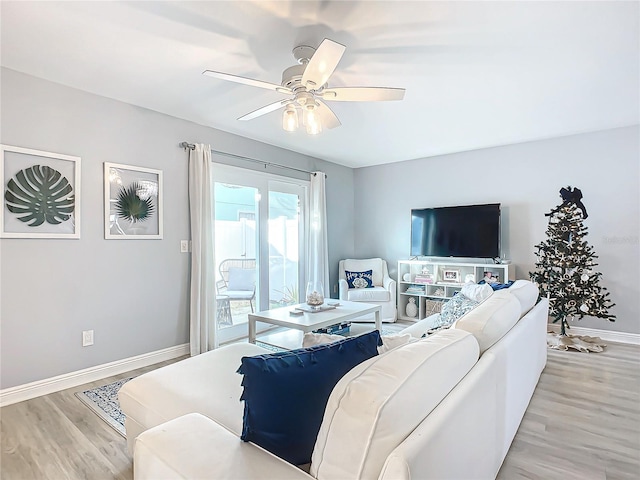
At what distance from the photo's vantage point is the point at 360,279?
5.33m

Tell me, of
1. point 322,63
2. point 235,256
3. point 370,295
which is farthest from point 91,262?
point 370,295

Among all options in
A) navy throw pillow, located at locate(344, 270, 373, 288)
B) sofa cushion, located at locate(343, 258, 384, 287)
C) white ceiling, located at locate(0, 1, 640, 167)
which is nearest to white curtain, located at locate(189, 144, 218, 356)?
white ceiling, located at locate(0, 1, 640, 167)

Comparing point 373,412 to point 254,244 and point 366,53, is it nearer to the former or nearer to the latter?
point 366,53

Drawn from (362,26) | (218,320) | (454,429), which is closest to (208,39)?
(362,26)

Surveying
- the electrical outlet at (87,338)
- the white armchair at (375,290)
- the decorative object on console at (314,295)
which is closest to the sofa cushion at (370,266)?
the white armchair at (375,290)

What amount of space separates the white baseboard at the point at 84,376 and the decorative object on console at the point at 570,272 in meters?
4.04

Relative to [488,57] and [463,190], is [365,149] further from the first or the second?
[488,57]

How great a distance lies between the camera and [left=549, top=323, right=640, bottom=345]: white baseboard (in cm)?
400

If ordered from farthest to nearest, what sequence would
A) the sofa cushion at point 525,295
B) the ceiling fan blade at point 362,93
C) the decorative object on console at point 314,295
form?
the decorative object on console at point 314,295 < the sofa cushion at point 525,295 < the ceiling fan blade at point 362,93

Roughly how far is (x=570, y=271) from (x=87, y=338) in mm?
5029

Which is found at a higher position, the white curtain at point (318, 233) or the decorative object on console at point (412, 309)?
the white curtain at point (318, 233)

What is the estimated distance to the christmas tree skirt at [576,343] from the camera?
147 inches

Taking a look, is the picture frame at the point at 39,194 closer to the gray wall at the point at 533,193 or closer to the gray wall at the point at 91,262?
the gray wall at the point at 91,262

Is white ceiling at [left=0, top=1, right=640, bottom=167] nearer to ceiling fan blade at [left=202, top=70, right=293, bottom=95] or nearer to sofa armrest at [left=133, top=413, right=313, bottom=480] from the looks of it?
ceiling fan blade at [left=202, top=70, right=293, bottom=95]
